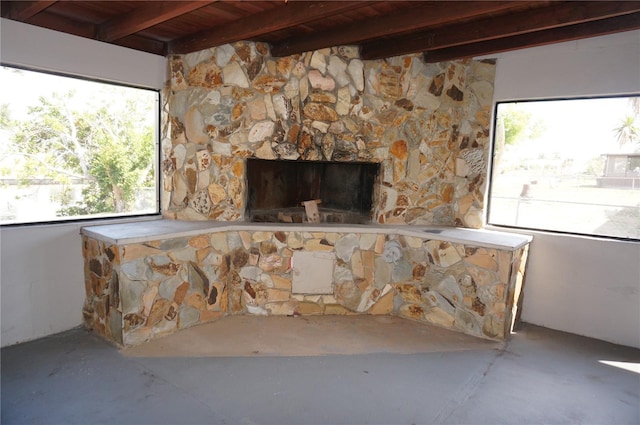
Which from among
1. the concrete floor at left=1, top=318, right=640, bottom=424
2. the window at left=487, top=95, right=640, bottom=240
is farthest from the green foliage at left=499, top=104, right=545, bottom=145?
the concrete floor at left=1, top=318, right=640, bottom=424

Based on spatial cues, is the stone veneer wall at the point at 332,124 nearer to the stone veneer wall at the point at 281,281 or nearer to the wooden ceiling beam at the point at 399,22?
the wooden ceiling beam at the point at 399,22

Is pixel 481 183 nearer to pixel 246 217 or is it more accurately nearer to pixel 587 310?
pixel 587 310

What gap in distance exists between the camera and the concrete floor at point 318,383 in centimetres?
212

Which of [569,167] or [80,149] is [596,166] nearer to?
[569,167]

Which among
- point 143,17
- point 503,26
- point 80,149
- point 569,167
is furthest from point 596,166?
point 80,149

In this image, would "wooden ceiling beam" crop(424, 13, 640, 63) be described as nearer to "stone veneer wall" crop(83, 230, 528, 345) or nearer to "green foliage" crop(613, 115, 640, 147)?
"green foliage" crop(613, 115, 640, 147)

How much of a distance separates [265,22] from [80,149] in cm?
441

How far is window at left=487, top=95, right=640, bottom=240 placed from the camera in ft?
10.5

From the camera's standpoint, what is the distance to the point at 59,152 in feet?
18.5

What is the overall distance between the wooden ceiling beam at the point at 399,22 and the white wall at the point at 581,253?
1364 millimetres

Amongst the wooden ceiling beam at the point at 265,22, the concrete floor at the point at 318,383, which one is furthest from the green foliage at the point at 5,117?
the concrete floor at the point at 318,383

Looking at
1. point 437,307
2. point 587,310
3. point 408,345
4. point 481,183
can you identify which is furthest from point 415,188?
point 587,310

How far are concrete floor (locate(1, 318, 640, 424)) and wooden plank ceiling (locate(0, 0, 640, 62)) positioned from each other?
2269mm

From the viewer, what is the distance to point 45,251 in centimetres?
289
